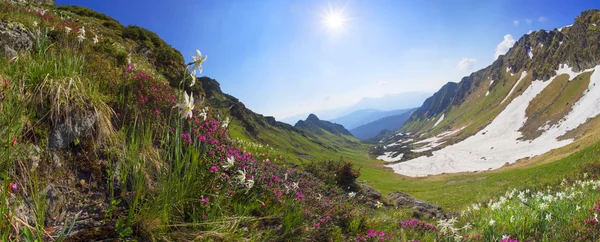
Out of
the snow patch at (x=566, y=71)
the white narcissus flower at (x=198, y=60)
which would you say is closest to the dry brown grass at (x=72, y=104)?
the white narcissus flower at (x=198, y=60)

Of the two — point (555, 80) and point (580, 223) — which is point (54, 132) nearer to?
point (580, 223)

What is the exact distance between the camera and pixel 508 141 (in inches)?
3716

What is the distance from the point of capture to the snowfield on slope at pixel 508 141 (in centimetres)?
6944

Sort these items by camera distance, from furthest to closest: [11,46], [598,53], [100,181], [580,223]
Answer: [598,53]
[11,46]
[580,223]
[100,181]

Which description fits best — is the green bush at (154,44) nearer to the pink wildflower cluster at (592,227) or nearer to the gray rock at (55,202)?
the gray rock at (55,202)

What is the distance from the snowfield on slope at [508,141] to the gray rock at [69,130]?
2927 inches

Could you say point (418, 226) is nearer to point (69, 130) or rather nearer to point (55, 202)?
point (55, 202)

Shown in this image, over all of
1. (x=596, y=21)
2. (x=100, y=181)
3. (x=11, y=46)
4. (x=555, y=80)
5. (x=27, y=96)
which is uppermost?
(x=596, y=21)

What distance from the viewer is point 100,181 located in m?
3.96

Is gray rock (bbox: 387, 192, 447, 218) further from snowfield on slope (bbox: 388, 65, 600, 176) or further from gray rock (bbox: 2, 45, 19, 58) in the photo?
snowfield on slope (bbox: 388, 65, 600, 176)

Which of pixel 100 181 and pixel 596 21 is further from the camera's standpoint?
pixel 596 21

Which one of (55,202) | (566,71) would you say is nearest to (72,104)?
(55,202)

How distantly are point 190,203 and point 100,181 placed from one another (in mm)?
1377

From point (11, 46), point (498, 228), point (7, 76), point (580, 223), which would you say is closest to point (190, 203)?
point (7, 76)
